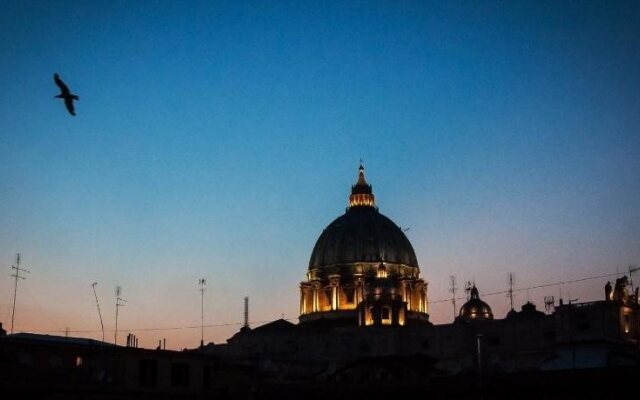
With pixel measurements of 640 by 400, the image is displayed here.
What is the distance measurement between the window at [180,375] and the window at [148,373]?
1405mm

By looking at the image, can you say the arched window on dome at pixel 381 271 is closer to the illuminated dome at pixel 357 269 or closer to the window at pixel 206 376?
the illuminated dome at pixel 357 269

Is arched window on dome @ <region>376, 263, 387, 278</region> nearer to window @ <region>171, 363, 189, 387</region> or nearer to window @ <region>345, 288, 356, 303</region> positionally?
window @ <region>345, 288, 356, 303</region>

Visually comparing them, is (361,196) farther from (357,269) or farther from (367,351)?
(367,351)

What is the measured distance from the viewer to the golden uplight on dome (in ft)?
465

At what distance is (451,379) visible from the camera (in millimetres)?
51188

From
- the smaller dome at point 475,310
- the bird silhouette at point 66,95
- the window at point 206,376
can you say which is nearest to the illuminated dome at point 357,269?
the smaller dome at point 475,310

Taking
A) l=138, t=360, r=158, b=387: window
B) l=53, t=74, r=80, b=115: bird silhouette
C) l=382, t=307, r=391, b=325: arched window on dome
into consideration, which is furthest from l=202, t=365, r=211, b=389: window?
l=382, t=307, r=391, b=325: arched window on dome

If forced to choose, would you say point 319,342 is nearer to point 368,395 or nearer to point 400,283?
point 400,283

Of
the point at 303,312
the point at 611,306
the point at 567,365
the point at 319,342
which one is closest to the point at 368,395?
the point at 567,365

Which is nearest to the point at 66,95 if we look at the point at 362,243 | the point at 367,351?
the point at 367,351

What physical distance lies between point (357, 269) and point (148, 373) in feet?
238

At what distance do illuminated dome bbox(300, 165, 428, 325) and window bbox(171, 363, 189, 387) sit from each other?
58346 millimetres

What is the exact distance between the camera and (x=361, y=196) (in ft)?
467

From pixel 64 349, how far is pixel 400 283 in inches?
2751
